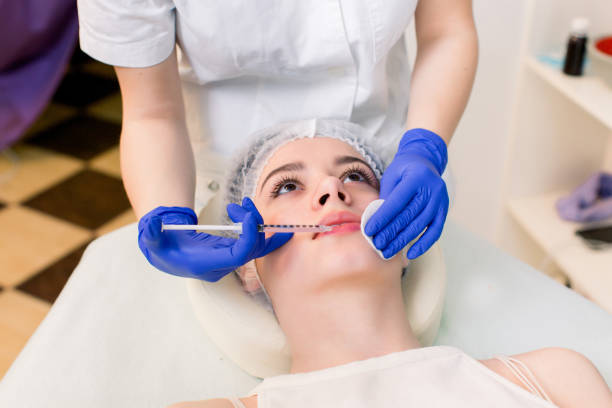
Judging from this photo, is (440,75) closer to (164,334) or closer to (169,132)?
(169,132)

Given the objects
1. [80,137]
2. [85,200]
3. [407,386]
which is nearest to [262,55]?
[407,386]

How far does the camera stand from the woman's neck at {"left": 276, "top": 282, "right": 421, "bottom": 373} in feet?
2.82

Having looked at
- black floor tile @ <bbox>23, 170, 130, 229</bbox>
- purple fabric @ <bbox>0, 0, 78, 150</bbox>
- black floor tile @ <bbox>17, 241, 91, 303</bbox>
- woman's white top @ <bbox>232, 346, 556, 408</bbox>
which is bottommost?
black floor tile @ <bbox>23, 170, 130, 229</bbox>

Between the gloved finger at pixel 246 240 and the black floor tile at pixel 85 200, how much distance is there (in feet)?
5.23

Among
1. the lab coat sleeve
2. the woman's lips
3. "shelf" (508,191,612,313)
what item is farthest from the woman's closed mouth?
"shelf" (508,191,612,313)

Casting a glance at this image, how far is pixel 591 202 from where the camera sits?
1835 millimetres

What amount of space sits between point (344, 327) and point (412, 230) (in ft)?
0.58

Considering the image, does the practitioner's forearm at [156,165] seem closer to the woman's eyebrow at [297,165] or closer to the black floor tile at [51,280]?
the woman's eyebrow at [297,165]

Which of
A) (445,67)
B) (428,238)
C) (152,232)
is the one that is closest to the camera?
(152,232)

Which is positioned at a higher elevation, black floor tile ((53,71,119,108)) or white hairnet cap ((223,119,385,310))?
white hairnet cap ((223,119,385,310))

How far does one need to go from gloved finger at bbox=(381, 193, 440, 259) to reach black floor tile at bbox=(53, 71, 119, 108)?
2.67 m

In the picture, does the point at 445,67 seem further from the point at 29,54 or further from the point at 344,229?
the point at 29,54

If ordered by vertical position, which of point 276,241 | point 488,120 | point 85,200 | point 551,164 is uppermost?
point 276,241

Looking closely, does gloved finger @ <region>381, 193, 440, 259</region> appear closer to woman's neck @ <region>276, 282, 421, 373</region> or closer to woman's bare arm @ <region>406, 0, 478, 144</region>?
woman's neck @ <region>276, 282, 421, 373</region>
